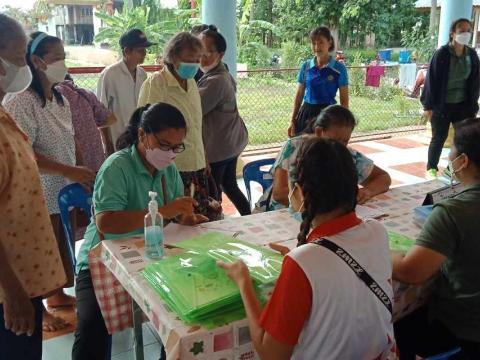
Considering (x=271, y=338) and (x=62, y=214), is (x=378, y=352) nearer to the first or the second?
(x=271, y=338)

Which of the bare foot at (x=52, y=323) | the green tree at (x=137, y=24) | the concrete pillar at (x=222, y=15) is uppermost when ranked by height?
the green tree at (x=137, y=24)

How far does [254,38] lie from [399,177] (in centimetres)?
963

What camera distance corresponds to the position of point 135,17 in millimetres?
11516

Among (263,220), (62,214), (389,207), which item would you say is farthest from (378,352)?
(62,214)

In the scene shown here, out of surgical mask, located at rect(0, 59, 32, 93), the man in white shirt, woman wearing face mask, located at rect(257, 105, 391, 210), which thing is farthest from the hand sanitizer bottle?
the man in white shirt

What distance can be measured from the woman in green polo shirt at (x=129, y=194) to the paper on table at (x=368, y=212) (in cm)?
66

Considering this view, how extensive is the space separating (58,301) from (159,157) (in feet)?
4.22

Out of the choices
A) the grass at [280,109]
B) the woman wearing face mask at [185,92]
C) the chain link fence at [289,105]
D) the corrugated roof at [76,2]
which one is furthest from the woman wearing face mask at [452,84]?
the corrugated roof at [76,2]

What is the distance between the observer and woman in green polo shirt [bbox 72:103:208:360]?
1642mm

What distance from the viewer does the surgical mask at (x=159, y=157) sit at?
1755 millimetres

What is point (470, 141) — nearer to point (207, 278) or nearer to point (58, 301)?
point (207, 278)

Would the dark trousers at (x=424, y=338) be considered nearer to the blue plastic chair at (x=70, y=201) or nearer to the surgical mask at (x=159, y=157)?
the surgical mask at (x=159, y=157)

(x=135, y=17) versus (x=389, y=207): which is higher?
(x=135, y=17)

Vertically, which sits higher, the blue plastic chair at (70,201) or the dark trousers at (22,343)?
the blue plastic chair at (70,201)
